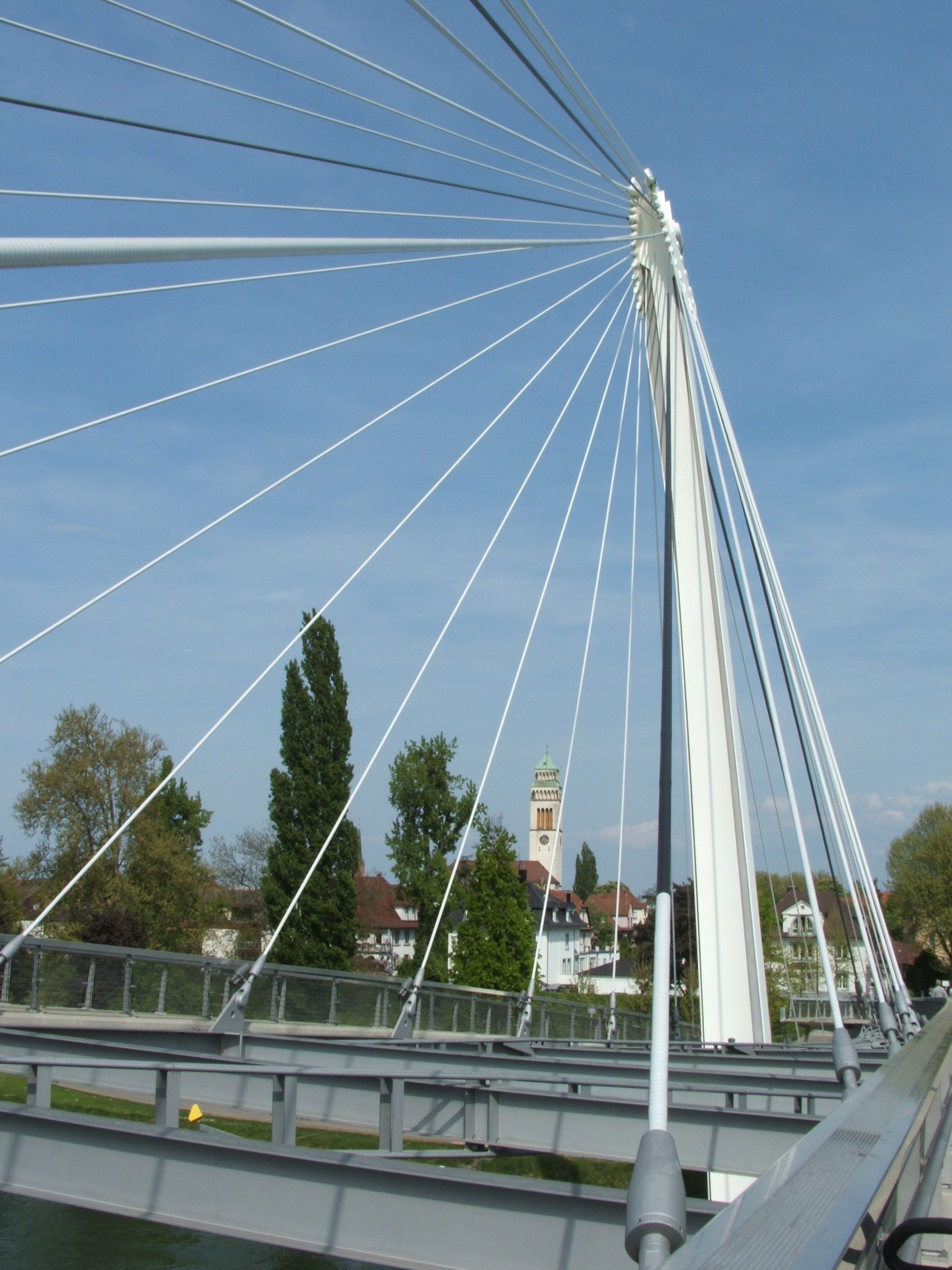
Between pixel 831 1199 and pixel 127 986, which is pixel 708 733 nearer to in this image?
pixel 127 986

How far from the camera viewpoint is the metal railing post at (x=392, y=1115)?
5.88 m

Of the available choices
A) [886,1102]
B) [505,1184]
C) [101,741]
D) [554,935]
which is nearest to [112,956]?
[505,1184]

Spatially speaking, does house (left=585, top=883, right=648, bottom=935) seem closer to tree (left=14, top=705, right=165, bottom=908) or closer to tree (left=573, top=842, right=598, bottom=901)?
tree (left=573, top=842, right=598, bottom=901)

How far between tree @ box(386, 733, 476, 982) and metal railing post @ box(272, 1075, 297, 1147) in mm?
42485

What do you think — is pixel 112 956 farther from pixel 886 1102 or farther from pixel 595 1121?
pixel 886 1102

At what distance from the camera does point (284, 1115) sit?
5.55m

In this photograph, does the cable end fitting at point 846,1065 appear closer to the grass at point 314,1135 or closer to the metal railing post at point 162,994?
the grass at point 314,1135

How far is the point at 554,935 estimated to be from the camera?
90.9 metres

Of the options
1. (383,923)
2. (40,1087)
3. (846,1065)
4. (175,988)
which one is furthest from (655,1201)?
(383,923)

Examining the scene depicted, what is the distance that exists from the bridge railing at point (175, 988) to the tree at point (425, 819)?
3009 cm

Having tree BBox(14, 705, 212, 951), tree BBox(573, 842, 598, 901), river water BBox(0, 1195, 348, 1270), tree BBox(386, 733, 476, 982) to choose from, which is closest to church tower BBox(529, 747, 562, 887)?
tree BBox(573, 842, 598, 901)

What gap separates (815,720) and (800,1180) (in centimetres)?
1062

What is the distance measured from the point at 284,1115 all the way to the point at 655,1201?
4.07 m

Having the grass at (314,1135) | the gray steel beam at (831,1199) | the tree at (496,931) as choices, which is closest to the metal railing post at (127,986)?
the grass at (314,1135)
